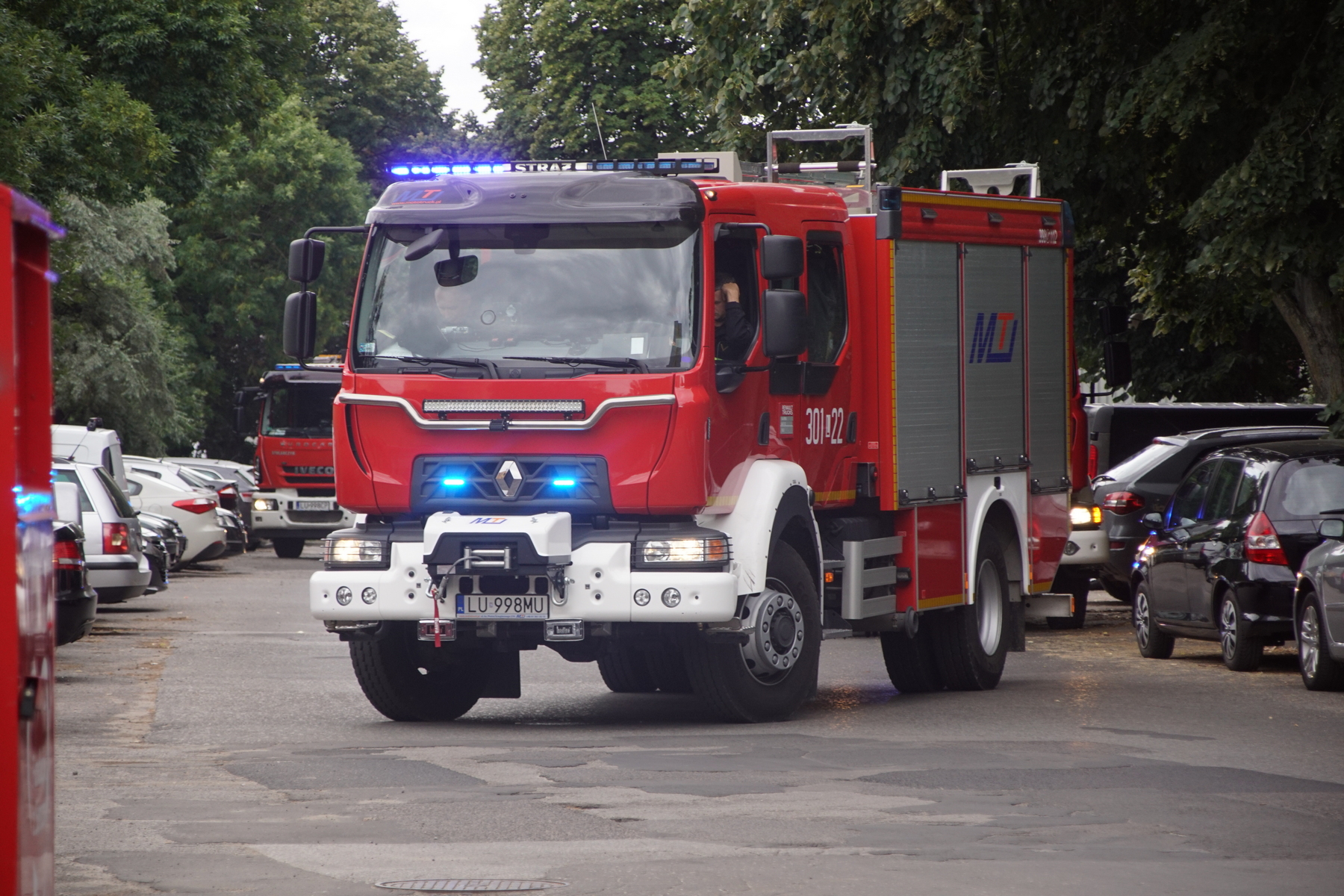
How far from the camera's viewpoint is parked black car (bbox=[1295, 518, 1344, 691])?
14.1 m

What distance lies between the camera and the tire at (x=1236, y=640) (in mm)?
16016

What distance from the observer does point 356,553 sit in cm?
1252

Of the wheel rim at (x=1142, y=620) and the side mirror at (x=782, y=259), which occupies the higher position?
the side mirror at (x=782, y=259)

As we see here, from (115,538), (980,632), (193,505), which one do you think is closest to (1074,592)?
(980,632)

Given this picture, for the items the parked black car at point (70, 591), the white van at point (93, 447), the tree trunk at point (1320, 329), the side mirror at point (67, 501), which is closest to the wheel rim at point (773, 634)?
the parked black car at point (70, 591)

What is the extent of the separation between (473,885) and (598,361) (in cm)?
490

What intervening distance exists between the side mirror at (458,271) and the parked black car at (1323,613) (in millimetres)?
5719

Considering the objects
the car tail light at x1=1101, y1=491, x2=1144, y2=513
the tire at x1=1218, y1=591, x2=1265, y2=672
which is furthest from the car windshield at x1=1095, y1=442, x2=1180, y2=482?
the tire at x1=1218, y1=591, x2=1265, y2=672

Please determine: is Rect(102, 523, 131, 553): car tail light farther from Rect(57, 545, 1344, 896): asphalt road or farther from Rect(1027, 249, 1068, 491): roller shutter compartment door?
Rect(1027, 249, 1068, 491): roller shutter compartment door

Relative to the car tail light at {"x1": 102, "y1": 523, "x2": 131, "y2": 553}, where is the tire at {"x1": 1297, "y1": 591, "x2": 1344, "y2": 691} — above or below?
below

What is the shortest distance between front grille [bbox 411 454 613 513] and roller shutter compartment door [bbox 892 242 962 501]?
2.37 m

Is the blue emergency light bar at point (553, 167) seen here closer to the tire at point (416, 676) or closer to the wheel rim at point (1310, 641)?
the tire at point (416, 676)

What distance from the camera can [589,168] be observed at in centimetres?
1303

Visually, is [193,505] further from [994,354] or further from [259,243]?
[259,243]
